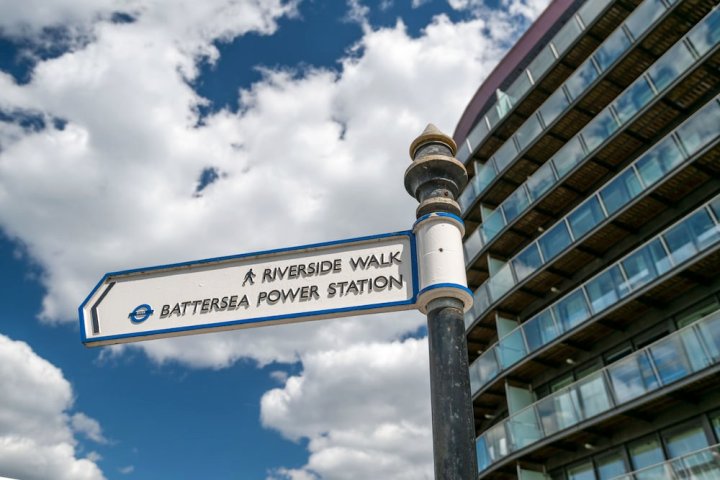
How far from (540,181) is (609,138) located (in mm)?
3176

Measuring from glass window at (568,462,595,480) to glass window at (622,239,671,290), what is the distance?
5758mm

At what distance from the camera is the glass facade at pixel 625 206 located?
16.3 metres

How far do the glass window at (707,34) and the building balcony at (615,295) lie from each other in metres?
4.97

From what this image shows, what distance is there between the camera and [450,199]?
3.06 metres

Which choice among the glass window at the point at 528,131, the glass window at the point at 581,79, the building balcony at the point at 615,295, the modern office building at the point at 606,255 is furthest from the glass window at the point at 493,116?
the building balcony at the point at 615,295

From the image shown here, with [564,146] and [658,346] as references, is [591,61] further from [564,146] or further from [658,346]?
[658,346]

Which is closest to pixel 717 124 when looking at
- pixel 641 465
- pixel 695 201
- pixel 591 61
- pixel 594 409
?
pixel 695 201

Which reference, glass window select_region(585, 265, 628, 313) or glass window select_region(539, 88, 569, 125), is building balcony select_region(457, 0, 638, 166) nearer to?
glass window select_region(539, 88, 569, 125)

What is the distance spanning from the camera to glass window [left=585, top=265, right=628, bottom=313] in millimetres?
17750

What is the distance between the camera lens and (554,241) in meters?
20.6

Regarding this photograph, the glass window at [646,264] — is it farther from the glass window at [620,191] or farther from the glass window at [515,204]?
the glass window at [515,204]

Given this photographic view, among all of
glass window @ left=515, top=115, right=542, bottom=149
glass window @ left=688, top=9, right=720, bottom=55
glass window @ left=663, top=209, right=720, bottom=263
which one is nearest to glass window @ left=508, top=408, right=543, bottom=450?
glass window @ left=663, top=209, right=720, bottom=263

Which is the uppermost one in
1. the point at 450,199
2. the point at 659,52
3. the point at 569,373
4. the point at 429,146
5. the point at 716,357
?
the point at 659,52

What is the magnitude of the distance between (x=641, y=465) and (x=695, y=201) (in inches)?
305
